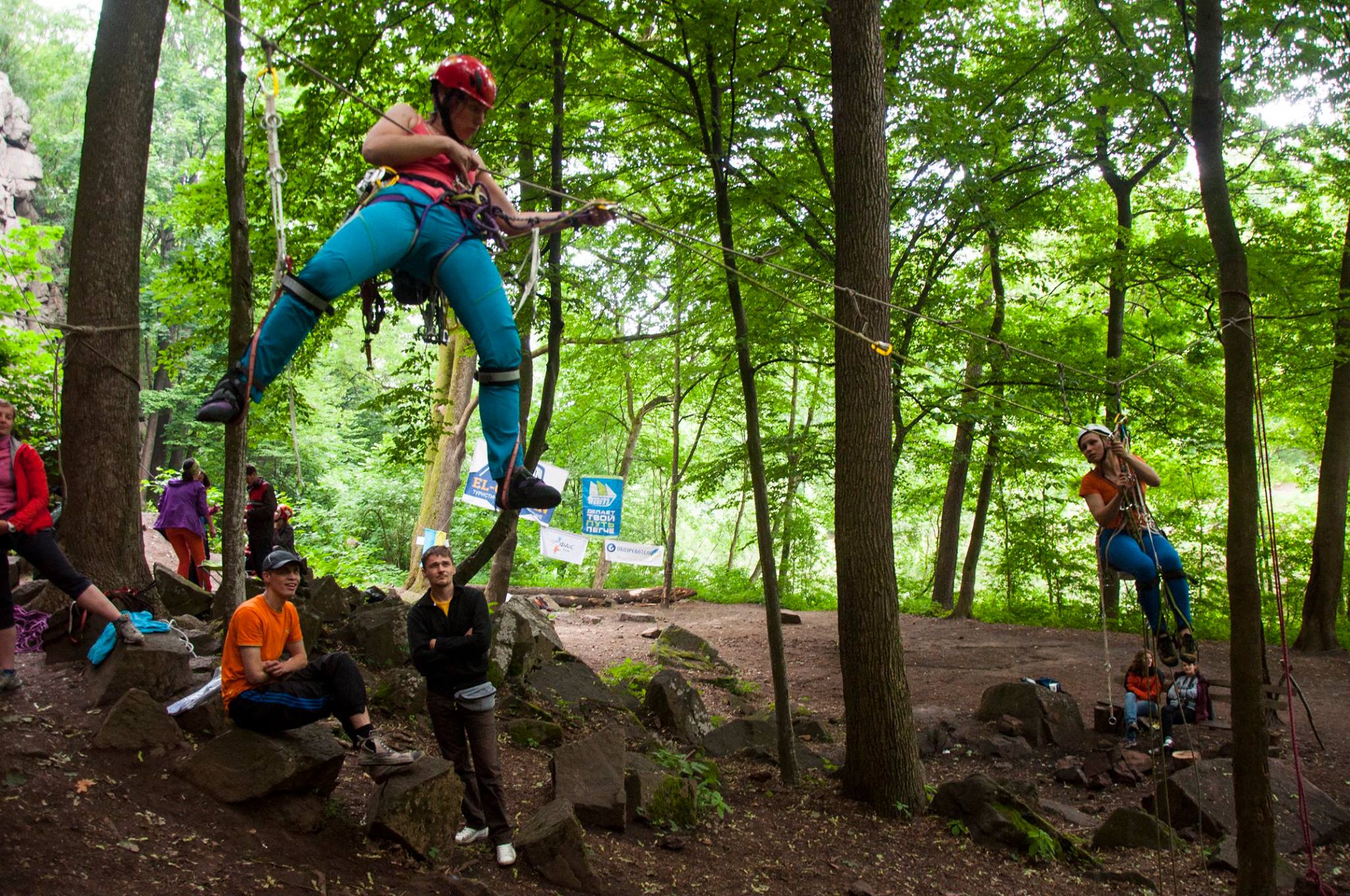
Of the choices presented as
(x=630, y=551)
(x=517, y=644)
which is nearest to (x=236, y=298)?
(x=517, y=644)

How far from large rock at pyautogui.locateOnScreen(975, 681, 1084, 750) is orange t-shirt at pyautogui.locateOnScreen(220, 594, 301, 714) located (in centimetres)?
660

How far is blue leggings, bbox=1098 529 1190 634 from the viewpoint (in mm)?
5379

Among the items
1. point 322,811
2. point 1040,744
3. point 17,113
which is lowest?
point 1040,744

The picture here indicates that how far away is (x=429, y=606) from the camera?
171 inches

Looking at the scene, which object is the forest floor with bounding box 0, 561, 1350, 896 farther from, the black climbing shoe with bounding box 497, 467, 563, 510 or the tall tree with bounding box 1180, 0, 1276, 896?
the black climbing shoe with bounding box 497, 467, 563, 510

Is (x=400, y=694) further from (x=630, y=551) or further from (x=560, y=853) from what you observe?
(x=630, y=551)

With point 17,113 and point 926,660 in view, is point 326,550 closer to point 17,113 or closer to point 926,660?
point 926,660

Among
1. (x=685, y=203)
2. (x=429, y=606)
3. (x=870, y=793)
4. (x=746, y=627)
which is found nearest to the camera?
(x=429, y=606)

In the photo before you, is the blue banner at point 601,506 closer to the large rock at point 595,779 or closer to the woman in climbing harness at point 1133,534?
the large rock at point 595,779

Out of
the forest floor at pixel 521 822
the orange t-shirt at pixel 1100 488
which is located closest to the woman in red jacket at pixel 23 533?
the forest floor at pixel 521 822

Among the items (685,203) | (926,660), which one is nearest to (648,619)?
(926,660)

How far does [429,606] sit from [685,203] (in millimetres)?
4790

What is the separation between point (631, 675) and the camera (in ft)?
30.5

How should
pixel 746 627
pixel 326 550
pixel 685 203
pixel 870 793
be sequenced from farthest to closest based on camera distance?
1. pixel 326 550
2. pixel 746 627
3. pixel 685 203
4. pixel 870 793
